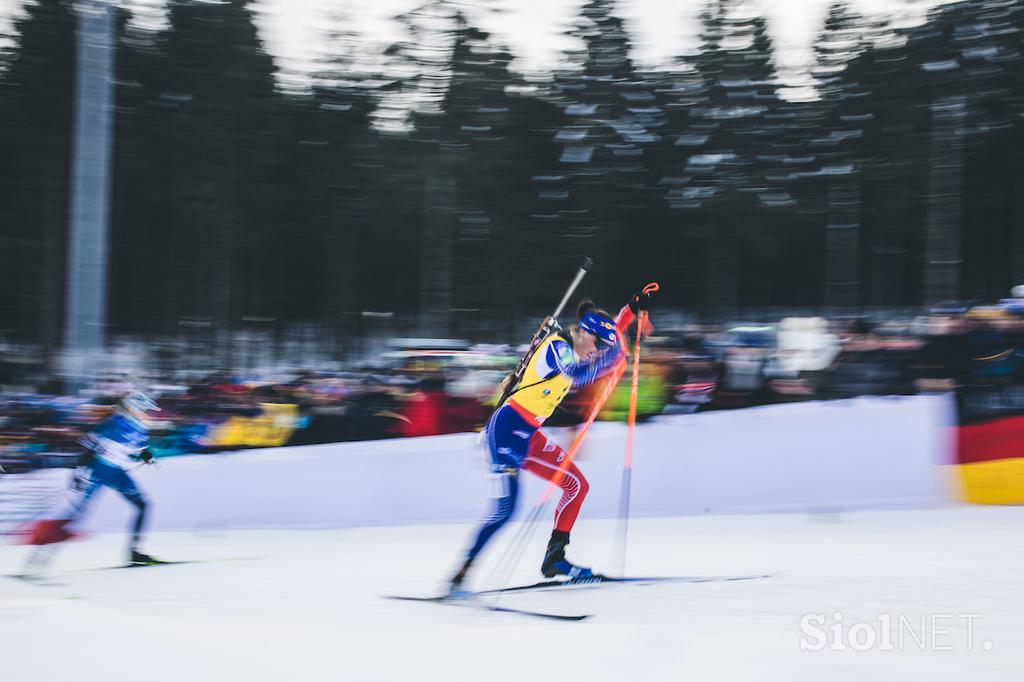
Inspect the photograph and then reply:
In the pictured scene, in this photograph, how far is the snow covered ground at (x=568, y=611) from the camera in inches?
170

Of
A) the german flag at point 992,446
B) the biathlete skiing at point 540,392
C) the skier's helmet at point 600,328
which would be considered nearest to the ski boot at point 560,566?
the biathlete skiing at point 540,392

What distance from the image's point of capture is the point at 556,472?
6043mm

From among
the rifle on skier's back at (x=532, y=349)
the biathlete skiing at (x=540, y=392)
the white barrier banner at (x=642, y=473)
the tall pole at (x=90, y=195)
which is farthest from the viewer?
the tall pole at (x=90, y=195)

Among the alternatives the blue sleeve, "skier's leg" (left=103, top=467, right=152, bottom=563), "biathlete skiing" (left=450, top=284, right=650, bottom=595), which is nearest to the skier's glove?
"biathlete skiing" (left=450, top=284, right=650, bottom=595)

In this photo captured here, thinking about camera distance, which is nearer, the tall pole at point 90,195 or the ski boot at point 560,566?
the ski boot at point 560,566

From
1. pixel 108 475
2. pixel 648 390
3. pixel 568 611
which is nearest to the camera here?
pixel 568 611

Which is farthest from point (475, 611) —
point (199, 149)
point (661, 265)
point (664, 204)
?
point (661, 265)

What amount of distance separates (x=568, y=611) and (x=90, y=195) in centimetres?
830

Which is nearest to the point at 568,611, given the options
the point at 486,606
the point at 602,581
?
the point at 486,606

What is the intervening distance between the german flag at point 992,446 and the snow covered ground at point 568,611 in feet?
0.80

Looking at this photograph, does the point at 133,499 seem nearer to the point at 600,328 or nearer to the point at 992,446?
the point at 600,328

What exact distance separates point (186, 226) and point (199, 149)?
3595 millimetres

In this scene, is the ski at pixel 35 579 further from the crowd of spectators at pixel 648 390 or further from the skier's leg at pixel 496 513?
the skier's leg at pixel 496 513

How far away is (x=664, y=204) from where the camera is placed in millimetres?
29391
